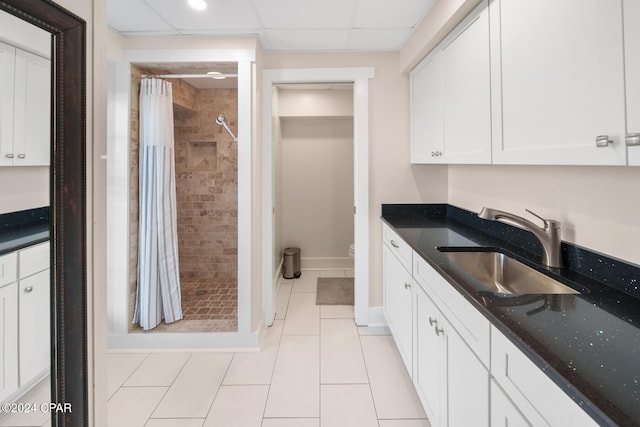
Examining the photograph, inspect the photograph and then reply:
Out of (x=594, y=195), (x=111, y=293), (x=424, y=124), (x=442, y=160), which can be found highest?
(x=424, y=124)

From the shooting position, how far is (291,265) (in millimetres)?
4004

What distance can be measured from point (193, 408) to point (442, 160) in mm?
2168

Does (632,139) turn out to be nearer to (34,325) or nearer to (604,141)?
(604,141)

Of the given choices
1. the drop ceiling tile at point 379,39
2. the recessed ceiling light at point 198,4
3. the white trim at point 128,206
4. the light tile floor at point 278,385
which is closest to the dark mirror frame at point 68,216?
the light tile floor at point 278,385

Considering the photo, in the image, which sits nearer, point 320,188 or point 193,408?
point 193,408

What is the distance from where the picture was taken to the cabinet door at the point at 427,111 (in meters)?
2.05

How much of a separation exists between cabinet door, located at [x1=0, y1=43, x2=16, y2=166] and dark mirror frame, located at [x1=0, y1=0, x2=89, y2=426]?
3.9 inches

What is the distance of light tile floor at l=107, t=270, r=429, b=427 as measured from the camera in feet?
5.56

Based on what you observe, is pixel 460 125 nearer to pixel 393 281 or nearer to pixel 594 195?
pixel 594 195

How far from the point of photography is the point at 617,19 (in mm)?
833

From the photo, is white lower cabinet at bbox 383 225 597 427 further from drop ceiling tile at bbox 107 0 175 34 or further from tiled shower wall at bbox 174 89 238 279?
drop ceiling tile at bbox 107 0 175 34

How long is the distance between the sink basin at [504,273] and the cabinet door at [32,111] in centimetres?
150

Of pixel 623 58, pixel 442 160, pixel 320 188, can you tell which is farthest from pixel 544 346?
pixel 320 188

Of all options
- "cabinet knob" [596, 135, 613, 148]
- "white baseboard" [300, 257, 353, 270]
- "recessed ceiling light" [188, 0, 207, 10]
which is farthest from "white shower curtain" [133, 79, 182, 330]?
"cabinet knob" [596, 135, 613, 148]
